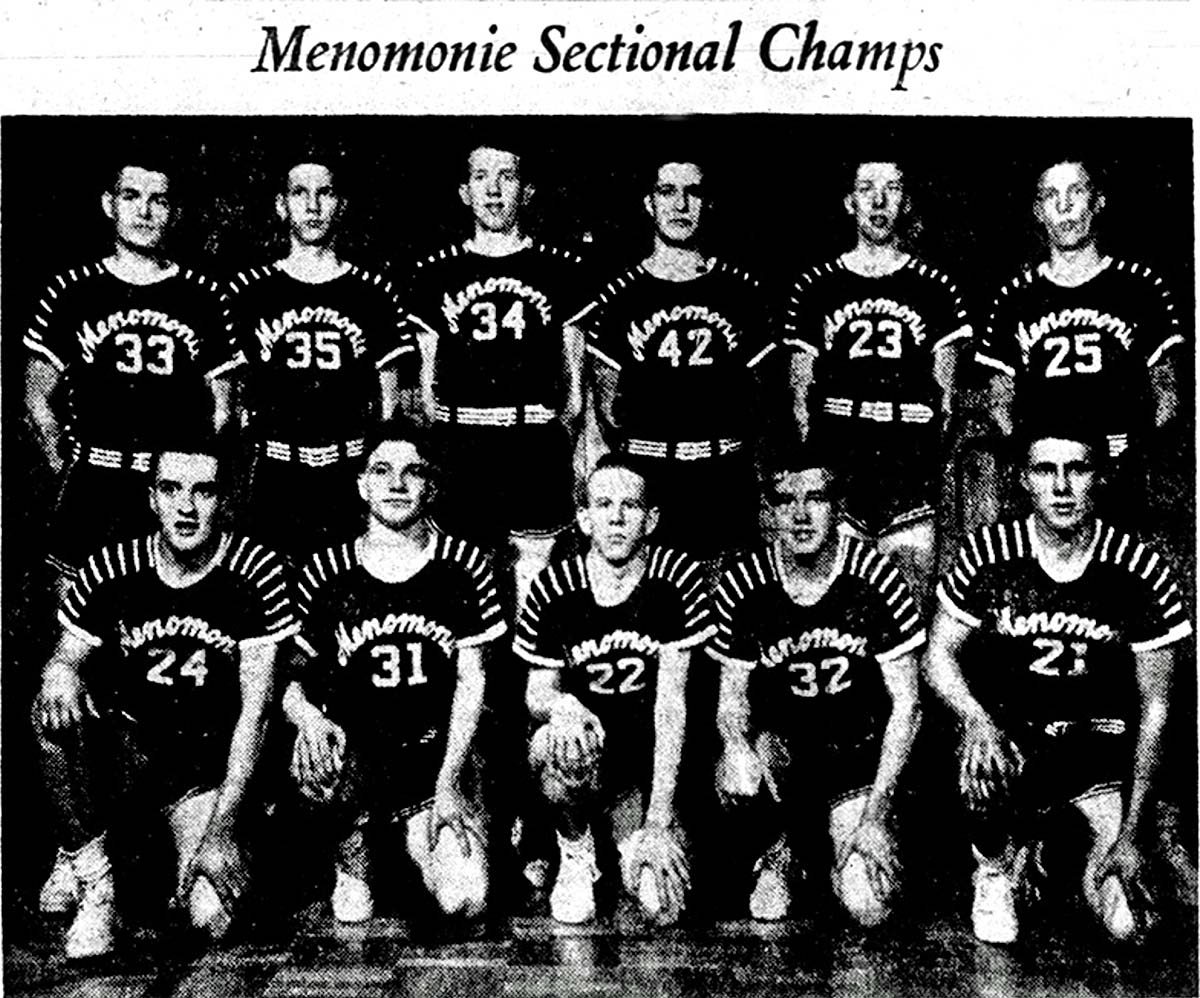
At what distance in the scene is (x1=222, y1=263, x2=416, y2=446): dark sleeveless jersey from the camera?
158 centimetres

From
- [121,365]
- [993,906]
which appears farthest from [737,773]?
[121,365]

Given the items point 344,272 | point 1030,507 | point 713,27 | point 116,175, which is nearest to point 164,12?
point 116,175

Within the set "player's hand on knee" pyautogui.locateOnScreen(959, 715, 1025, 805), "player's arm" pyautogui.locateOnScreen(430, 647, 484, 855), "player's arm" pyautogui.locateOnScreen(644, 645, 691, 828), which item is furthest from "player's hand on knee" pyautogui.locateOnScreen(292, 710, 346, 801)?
"player's hand on knee" pyautogui.locateOnScreen(959, 715, 1025, 805)

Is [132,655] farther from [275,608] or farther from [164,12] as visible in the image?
[164,12]

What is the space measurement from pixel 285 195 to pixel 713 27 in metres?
0.47

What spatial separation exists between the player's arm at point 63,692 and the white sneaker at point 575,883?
0.50 m

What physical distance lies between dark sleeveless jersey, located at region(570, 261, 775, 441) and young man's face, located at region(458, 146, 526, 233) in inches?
4.9

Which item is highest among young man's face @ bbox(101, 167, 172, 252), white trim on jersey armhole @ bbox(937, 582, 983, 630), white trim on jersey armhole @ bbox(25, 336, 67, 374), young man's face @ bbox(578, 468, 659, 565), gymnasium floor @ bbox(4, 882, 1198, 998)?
young man's face @ bbox(101, 167, 172, 252)

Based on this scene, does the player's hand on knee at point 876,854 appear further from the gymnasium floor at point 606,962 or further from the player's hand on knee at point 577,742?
the player's hand on knee at point 577,742

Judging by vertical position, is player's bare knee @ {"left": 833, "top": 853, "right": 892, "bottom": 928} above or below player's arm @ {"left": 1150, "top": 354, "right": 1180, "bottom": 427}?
below

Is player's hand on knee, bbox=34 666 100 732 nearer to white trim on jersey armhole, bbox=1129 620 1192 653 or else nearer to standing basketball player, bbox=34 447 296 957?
standing basketball player, bbox=34 447 296 957

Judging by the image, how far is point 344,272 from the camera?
1.59 m

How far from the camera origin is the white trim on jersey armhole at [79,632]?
157cm

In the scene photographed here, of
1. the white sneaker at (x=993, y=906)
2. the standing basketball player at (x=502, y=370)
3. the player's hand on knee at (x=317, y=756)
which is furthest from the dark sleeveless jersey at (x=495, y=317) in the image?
the white sneaker at (x=993, y=906)
